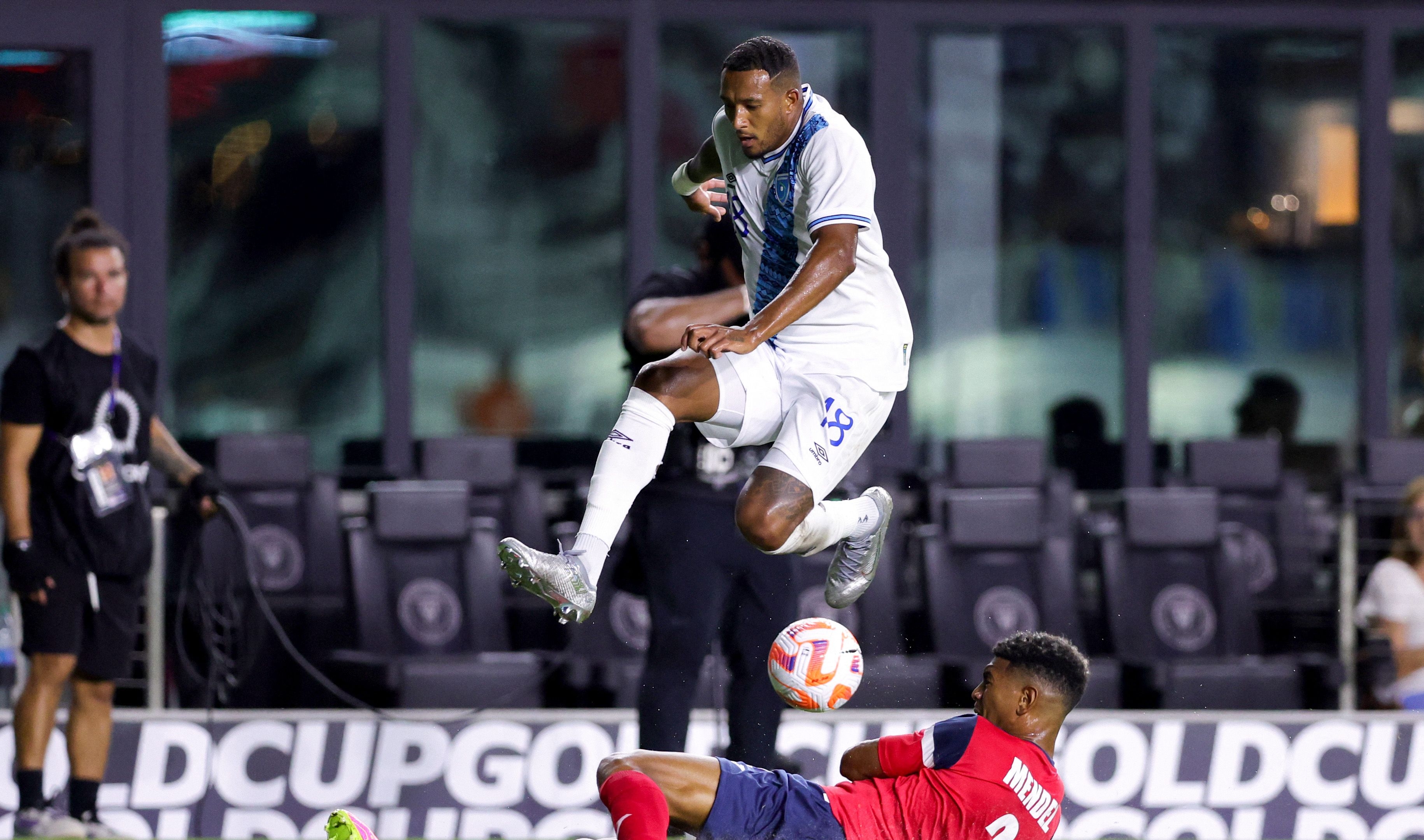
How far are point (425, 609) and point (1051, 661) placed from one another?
3.92 metres

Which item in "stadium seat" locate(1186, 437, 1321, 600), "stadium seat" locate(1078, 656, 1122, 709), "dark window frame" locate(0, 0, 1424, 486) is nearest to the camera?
"stadium seat" locate(1078, 656, 1122, 709)

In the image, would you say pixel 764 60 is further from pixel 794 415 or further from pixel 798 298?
pixel 794 415

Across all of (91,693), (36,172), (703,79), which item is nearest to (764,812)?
(91,693)

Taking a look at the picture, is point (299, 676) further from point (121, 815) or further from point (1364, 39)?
point (1364, 39)

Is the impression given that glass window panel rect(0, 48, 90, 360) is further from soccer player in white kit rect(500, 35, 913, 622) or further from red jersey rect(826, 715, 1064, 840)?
red jersey rect(826, 715, 1064, 840)

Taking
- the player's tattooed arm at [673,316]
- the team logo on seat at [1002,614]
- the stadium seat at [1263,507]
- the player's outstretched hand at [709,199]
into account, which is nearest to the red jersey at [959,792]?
the player's tattooed arm at [673,316]

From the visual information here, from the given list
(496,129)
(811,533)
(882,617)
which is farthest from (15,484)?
(496,129)

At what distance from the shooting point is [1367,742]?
22.0 ft

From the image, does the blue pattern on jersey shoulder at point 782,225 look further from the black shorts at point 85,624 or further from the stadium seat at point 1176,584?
the stadium seat at point 1176,584

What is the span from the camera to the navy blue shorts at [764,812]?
181 inches

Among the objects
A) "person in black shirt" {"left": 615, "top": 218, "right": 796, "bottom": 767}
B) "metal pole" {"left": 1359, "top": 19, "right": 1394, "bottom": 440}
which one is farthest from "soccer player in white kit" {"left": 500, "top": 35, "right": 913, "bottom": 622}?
"metal pole" {"left": 1359, "top": 19, "right": 1394, "bottom": 440}

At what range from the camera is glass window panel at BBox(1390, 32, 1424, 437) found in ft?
36.6

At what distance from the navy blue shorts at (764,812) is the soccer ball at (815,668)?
22cm

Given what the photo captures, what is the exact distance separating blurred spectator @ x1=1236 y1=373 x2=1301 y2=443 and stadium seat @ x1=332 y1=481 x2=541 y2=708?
208 inches
